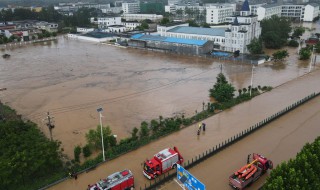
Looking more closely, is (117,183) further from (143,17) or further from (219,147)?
(143,17)

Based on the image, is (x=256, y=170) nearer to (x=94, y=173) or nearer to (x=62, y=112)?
(x=94, y=173)

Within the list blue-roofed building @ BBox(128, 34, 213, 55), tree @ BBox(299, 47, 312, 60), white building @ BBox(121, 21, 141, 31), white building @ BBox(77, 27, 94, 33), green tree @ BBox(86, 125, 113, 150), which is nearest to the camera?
green tree @ BBox(86, 125, 113, 150)

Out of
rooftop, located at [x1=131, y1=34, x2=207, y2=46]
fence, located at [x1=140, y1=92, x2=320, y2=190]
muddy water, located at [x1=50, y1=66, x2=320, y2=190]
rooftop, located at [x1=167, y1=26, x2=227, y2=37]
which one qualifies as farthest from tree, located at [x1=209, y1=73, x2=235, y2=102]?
rooftop, located at [x1=167, y1=26, x2=227, y2=37]

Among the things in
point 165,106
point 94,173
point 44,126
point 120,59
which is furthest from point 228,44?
point 94,173

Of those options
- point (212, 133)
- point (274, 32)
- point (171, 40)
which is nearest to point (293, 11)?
point (274, 32)

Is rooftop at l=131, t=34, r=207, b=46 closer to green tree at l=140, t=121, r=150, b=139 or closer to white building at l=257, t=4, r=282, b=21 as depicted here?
green tree at l=140, t=121, r=150, b=139

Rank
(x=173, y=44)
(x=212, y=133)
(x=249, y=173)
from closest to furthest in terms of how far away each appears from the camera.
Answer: (x=249, y=173), (x=212, y=133), (x=173, y=44)
